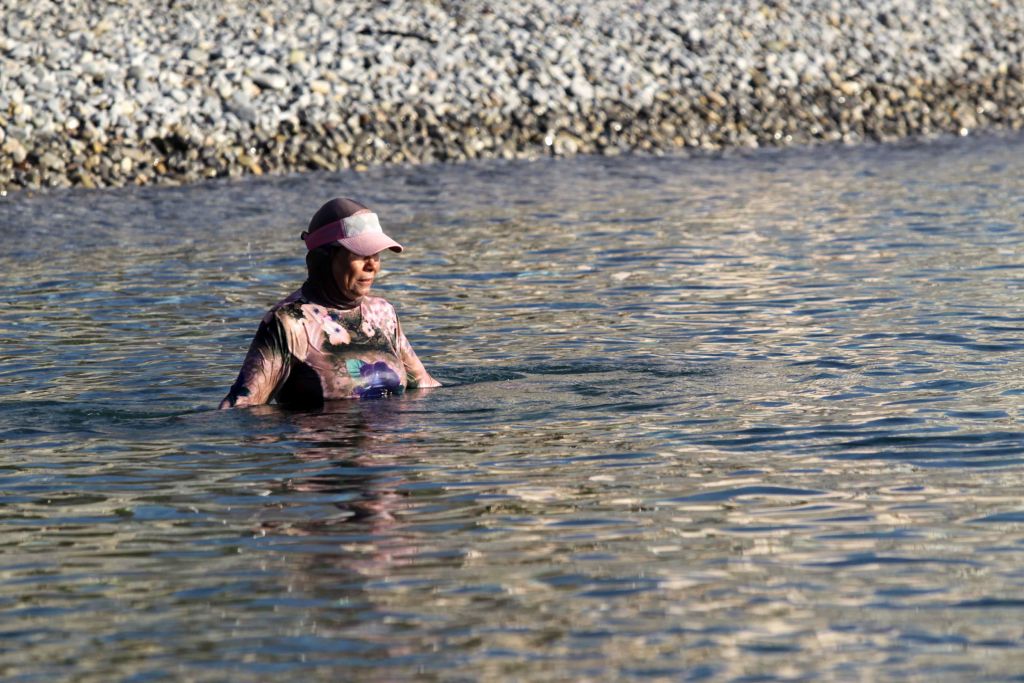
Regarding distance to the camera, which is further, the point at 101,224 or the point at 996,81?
the point at 996,81

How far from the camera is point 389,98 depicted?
2639 centimetres

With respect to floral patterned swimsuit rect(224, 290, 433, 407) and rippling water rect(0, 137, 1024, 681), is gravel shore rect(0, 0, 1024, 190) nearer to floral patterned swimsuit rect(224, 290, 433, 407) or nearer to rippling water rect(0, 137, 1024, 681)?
rippling water rect(0, 137, 1024, 681)

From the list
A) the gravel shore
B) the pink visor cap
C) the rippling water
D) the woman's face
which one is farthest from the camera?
the gravel shore

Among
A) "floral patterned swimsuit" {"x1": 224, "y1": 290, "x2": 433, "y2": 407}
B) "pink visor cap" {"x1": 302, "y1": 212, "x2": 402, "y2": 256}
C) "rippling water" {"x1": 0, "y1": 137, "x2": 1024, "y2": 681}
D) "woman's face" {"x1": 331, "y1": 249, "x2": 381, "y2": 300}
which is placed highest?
"pink visor cap" {"x1": 302, "y1": 212, "x2": 402, "y2": 256}

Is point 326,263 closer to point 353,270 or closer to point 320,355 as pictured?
point 353,270

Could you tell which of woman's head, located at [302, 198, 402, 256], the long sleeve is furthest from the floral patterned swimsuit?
woman's head, located at [302, 198, 402, 256]

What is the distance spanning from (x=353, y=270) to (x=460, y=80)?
57.0ft

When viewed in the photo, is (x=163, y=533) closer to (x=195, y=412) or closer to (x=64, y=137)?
(x=195, y=412)

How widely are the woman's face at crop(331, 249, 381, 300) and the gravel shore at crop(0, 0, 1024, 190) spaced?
14.8 meters

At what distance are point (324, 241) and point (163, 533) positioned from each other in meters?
2.34

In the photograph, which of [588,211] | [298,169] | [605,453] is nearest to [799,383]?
[605,453]

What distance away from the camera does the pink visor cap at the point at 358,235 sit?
9.53m

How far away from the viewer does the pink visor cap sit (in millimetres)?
9531

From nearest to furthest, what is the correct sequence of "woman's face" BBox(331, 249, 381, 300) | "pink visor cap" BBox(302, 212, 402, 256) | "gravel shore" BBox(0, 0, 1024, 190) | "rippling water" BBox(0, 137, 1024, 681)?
"rippling water" BBox(0, 137, 1024, 681)
"pink visor cap" BBox(302, 212, 402, 256)
"woman's face" BBox(331, 249, 381, 300)
"gravel shore" BBox(0, 0, 1024, 190)
